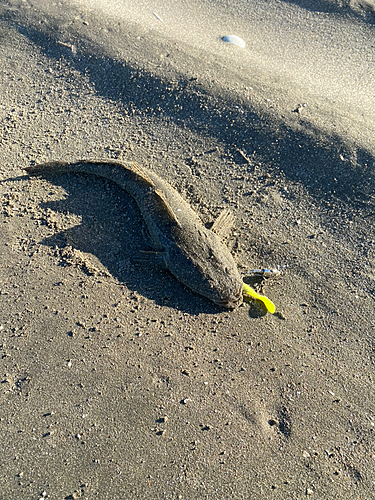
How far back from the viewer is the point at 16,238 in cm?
426

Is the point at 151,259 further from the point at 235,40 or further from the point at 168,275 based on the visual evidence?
the point at 235,40

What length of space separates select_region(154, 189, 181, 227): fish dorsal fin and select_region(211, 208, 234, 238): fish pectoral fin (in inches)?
18.8

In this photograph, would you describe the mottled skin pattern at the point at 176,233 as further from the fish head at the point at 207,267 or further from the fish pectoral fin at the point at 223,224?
the fish pectoral fin at the point at 223,224

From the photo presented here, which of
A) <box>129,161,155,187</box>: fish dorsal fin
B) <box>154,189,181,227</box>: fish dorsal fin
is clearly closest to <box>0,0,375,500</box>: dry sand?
<box>129,161,155,187</box>: fish dorsal fin

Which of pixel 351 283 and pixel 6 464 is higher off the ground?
pixel 351 283

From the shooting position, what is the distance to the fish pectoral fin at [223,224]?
432cm

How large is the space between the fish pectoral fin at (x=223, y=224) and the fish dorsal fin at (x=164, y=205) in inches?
18.8

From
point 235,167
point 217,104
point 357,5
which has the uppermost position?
point 357,5

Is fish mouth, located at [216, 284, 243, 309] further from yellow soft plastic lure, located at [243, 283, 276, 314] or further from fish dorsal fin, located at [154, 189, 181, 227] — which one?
fish dorsal fin, located at [154, 189, 181, 227]

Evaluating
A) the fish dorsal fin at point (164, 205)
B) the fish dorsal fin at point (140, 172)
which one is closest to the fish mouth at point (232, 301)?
the fish dorsal fin at point (164, 205)

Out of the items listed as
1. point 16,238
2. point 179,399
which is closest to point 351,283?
point 179,399

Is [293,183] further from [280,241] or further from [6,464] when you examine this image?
[6,464]

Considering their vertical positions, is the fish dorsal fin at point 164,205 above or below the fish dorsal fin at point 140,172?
below

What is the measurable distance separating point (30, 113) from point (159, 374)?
13.1 ft
